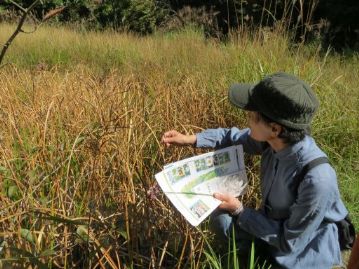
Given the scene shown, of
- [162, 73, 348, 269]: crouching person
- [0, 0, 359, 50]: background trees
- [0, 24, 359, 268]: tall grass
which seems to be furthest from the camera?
[0, 0, 359, 50]: background trees

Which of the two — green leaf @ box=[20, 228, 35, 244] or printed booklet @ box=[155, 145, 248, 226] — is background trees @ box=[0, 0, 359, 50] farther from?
green leaf @ box=[20, 228, 35, 244]

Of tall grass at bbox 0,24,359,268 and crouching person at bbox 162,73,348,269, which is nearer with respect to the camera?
crouching person at bbox 162,73,348,269

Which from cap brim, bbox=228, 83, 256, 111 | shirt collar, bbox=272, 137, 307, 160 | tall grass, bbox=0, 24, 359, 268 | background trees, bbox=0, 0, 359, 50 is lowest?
background trees, bbox=0, 0, 359, 50

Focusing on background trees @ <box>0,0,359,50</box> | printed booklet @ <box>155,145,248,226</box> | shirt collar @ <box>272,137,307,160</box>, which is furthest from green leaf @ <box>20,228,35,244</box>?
background trees @ <box>0,0,359,50</box>

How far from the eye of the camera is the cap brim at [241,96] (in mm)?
2002

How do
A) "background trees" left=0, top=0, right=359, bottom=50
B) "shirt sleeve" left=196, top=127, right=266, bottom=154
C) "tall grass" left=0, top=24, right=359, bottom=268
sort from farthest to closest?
1. "background trees" left=0, top=0, right=359, bottom=50
2. "shirt sleeve" left=196, top=127, right=266, bottom=154
3. "tall grass" left=0, top=24, right=359, bottom=268

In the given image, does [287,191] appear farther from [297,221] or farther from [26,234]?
[26,234]

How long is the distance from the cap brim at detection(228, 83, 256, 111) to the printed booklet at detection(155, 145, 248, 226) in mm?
201

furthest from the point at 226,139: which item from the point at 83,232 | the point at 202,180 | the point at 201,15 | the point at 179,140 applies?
the point at 201,15

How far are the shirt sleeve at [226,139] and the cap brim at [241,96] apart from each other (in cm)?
25

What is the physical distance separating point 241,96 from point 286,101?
27 centimetres

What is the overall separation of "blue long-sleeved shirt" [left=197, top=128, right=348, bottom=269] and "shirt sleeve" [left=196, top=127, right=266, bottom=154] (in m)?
0.13

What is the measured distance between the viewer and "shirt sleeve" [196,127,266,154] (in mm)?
2238

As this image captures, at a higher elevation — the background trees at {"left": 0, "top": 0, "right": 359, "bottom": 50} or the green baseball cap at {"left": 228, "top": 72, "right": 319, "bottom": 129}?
the green baseball cap at {"left": 228, "top": 72, "right": 319, "bottom": 129}
